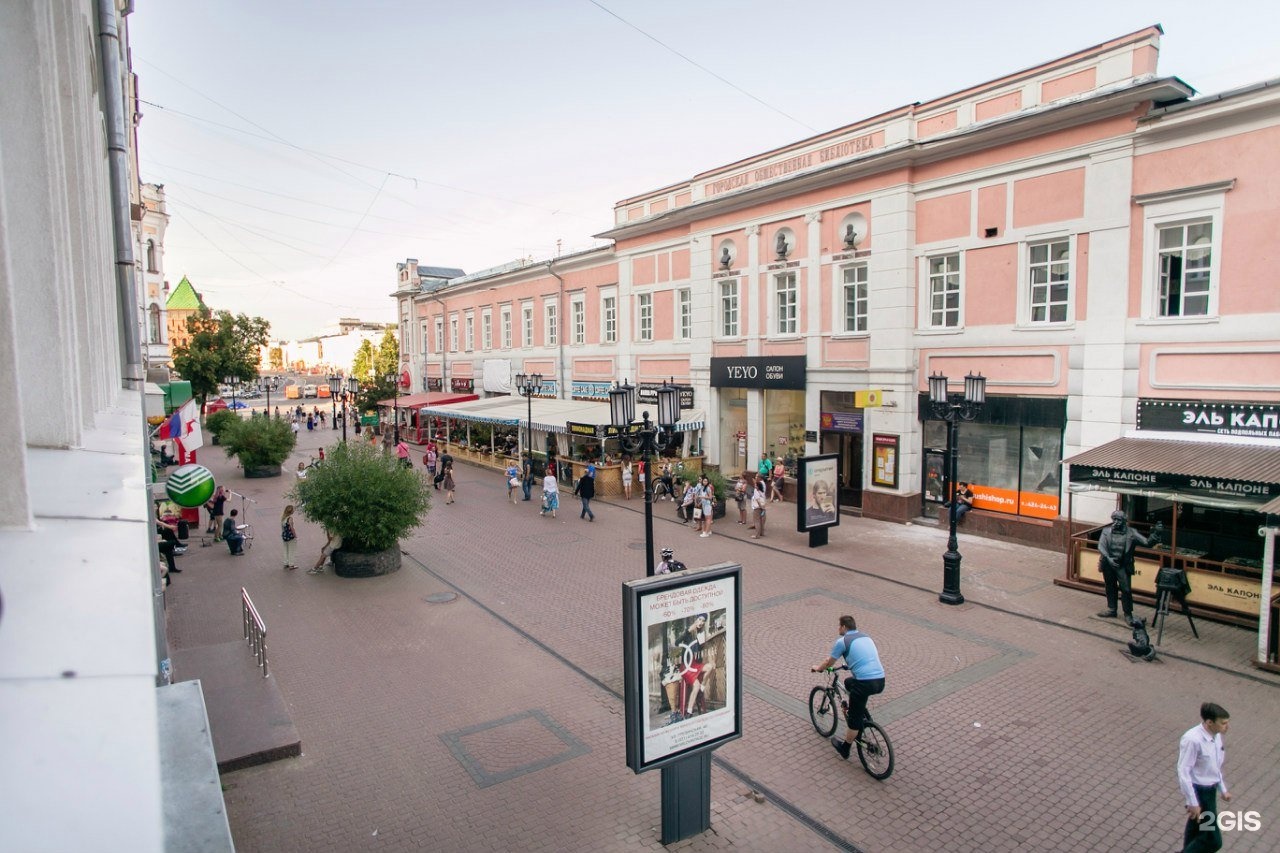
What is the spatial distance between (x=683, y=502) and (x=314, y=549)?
32.6 feet

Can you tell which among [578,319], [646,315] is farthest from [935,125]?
[578,319]

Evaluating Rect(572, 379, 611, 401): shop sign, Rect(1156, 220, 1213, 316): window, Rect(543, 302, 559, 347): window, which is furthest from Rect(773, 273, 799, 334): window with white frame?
Rect(543, 302, 559, 347): window

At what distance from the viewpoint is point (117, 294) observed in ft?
27.7

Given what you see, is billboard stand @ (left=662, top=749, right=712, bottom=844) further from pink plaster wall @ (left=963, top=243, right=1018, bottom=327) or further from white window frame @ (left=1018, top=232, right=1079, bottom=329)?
pink plaster wall @ (left=963, top=243, right=1018, bottom=327)

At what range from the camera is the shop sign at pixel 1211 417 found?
1456 centimetres

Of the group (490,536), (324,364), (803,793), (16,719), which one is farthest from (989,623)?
(324,364)

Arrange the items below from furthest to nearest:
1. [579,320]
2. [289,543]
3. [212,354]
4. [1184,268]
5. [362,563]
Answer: [212,354], [579,320], [289,543], [362,563], [1184,268]

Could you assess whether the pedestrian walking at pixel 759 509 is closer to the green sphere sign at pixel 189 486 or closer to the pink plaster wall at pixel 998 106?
the pink plaster wall at pixel 998 106

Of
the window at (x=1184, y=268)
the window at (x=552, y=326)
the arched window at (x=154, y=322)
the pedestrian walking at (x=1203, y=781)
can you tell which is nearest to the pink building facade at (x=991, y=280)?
the window at (x=1184, y=268)

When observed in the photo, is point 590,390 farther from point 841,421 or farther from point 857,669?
point 857,669

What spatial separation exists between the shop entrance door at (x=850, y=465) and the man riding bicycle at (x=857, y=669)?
15444 mm

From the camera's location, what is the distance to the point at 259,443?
31.4 metres

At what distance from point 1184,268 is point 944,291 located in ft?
18.8

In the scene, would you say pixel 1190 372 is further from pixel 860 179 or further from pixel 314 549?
pixel 314 549
